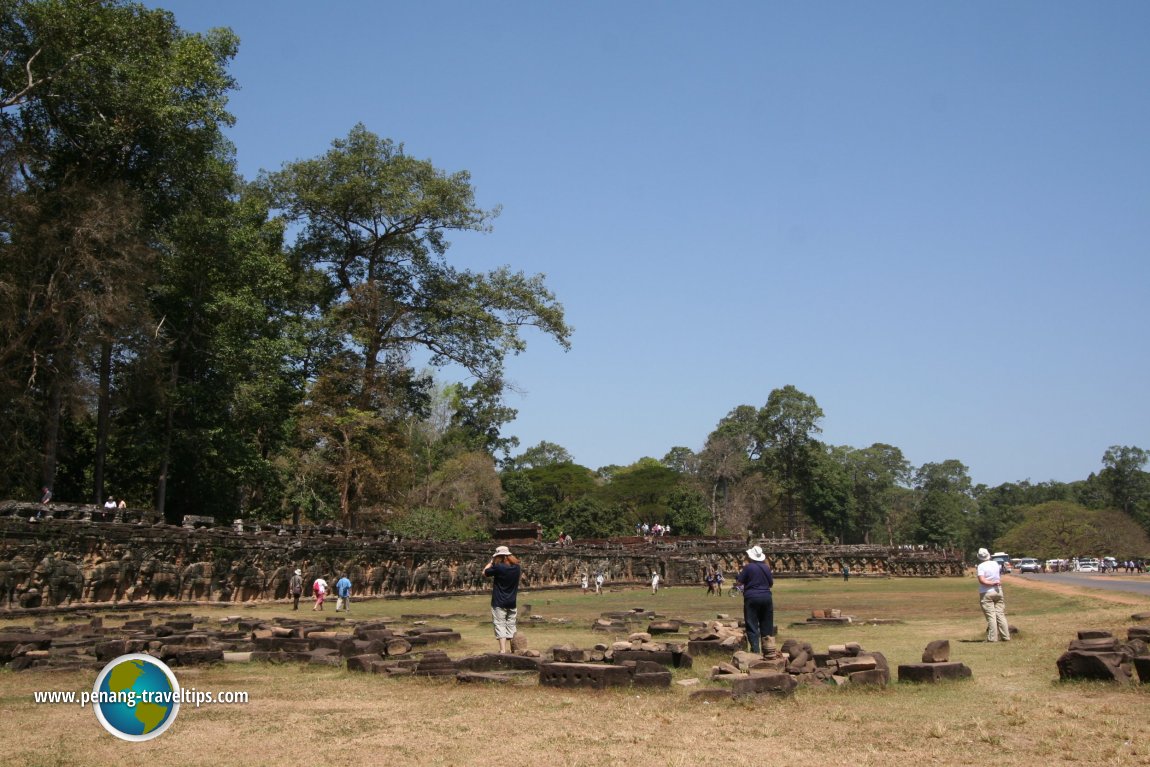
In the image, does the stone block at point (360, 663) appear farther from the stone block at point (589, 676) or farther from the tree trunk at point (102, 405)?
the tree trunk at point (102, 405)

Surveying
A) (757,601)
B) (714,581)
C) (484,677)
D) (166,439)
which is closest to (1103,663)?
(757,601)

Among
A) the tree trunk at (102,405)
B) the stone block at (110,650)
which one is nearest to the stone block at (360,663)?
the stone block at (110,650)

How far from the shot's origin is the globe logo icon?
21.1 feet

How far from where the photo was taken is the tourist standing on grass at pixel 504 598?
11.7m

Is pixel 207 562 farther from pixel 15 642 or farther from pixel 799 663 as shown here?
pixel 799 663

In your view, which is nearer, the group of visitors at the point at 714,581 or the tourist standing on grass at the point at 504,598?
the tourist standing on grass at the point at 504,598

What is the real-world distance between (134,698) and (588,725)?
348cm

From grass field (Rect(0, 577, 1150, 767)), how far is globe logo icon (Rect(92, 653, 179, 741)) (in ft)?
0.60

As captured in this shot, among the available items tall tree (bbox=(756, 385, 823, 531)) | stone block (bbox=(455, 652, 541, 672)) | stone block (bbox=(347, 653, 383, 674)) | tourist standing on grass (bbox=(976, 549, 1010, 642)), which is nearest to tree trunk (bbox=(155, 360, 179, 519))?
stone block (bbox=(347, 653, 383, 674))

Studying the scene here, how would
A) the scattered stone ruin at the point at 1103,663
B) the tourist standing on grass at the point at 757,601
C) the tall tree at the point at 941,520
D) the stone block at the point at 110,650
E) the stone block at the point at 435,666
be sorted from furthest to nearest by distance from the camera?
the tall tree at the point at 941,520
the tourist standing on grass at the point at 757,601
the stone block at the point at 110,650
the stone block at the point at 435,666
the scattered stone ruin at the point at 1103,663

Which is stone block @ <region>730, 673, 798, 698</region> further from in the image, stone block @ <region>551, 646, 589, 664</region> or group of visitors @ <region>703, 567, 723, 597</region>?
group of visitors @ <region>703, 567, 723, 597</region>

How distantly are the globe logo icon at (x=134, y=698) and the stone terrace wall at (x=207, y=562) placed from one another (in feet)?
49.0

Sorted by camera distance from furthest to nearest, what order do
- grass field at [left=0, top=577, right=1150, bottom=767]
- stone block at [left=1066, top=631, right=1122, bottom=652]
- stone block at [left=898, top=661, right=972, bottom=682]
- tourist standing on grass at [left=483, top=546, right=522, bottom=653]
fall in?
tourist standing on grass at [left=483, top=546, right=522, bottom=653] < stone block at [left=1066, top=631, right=1122, bottom=652] < stone block at [left=898, top=661, right=972, bottom=682] < grass field at [left=0, top=577, right=1150, bottom=767]

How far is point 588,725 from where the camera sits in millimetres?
7422
